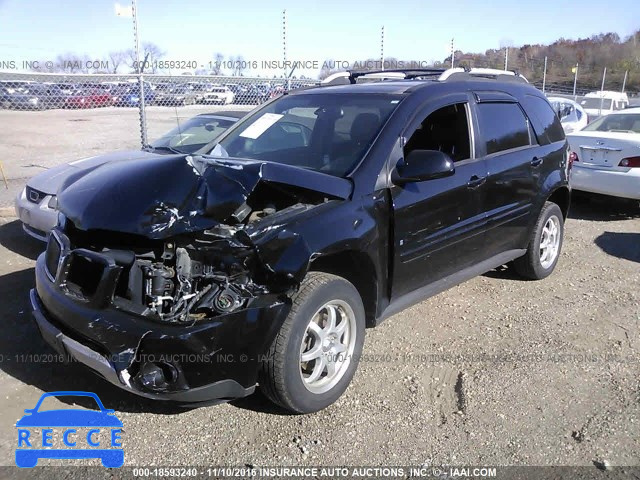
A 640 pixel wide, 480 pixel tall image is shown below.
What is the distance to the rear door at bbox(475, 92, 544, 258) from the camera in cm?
455

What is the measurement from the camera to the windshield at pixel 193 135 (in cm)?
640

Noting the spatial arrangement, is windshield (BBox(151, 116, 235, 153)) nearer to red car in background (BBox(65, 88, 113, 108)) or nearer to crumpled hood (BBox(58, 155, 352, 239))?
crumpled hood (BBox(58, 155, 352, 239))

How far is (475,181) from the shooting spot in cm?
431

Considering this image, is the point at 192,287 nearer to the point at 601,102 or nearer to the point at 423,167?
the point at 423,167

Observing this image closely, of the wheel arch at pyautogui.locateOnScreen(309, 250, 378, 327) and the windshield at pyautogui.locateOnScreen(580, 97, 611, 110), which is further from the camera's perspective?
the windshield at pyautogui.locateOnScreen(580, 97, 611, 110)

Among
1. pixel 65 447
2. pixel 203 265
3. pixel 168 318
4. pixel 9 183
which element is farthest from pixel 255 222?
pixel 9 183

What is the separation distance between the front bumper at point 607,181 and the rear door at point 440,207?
4233mm

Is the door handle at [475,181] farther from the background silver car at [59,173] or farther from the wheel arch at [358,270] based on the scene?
the background silver car at [59,173]

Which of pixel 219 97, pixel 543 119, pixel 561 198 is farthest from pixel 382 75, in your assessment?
pixel 219 97

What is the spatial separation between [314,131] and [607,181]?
539cm

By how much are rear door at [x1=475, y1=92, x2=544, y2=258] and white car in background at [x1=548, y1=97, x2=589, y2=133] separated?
27.2 feet

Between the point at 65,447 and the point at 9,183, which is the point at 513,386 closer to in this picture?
the point at 65,447

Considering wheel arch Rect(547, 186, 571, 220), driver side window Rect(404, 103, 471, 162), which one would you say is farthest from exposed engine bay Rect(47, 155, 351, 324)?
wheel arch Rect(547, 186, 571, 220)

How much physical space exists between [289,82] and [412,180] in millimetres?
7180
